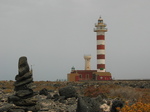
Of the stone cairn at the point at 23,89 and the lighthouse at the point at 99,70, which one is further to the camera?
the lighthouse at the point at 99,70

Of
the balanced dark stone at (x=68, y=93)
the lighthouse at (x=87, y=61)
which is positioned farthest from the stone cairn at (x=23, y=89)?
the lighthouse at (x=87, y=61)

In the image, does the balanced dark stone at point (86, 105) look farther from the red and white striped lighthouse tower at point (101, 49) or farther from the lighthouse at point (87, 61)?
the lighthouse at point (87, 61)

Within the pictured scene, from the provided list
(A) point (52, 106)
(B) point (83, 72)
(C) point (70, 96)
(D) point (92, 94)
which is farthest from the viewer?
(B) point (83, 72)

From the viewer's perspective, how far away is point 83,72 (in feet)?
206

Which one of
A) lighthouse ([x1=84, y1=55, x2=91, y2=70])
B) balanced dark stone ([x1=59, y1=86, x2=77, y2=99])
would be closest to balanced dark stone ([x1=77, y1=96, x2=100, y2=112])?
balanced dark stone ([x1=59, y1=86, x2=77, y2=99])

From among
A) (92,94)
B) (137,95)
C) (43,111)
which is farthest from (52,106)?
(137,95)

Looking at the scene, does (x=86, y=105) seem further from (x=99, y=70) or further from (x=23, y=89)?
(x=99, y=70)

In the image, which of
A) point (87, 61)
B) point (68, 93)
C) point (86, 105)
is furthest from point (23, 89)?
point (87, 61)

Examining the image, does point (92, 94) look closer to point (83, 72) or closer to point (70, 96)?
point (70, 96)

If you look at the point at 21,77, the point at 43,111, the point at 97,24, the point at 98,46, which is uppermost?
the point at 97,24

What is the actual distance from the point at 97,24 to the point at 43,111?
50.3 meters

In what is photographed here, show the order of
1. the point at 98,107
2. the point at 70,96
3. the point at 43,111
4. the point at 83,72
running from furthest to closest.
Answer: the point at 83,72
the point at 70,96
the point at 43,111
the point at 98,107

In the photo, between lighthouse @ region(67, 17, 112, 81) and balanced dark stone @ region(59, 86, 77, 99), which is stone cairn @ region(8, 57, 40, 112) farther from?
lighthouse @ region(67, 17, 112, 81)

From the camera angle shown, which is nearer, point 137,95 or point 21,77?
point 21,77
